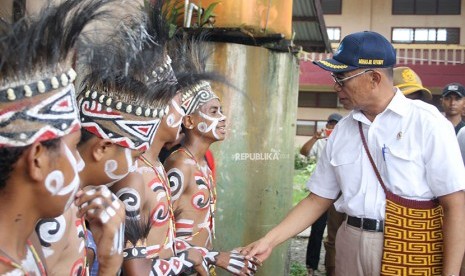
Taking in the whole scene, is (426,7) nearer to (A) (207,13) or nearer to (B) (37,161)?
(A) (207,13)

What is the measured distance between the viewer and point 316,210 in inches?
150

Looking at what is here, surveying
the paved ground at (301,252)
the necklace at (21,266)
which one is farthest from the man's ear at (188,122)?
the paved ground at (301,252)

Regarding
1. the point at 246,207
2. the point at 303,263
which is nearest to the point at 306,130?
the point at 303,263

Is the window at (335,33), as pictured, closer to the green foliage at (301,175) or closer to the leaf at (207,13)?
the green foliage at (301,175)

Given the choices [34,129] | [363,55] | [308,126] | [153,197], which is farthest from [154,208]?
[308,126]

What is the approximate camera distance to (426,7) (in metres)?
23.9

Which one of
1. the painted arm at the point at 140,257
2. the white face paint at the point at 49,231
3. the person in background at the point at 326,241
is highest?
the white face paint at the point at 49,231

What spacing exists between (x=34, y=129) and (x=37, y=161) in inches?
3.7

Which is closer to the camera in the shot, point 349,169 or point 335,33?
point 349,169

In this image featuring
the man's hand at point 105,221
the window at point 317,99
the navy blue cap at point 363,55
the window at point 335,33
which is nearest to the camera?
the man's hand at point 105,221

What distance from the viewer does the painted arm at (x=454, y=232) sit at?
3.22 m

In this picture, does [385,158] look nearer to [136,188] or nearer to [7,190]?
[136,188]

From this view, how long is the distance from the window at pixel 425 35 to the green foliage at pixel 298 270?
1764cm
